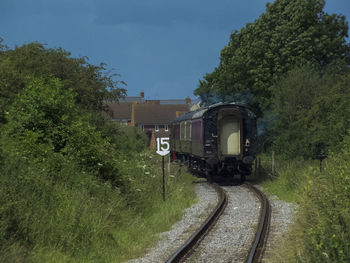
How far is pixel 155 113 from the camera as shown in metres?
80.3

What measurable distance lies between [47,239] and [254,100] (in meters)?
30.2

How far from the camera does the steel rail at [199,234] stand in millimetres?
8773

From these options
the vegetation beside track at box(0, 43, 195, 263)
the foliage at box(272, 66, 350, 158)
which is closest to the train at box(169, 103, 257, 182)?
the foliage at box(272, 66, 350, 158)

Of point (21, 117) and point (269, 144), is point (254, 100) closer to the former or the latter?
point (269, 144)

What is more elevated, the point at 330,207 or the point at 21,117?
the point at 21,117

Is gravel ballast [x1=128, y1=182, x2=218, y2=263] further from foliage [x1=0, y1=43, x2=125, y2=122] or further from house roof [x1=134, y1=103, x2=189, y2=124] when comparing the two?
house roof [x1=134, y1=103, x2=189, y2=124]

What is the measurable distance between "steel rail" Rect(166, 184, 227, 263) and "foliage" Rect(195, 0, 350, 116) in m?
20.4

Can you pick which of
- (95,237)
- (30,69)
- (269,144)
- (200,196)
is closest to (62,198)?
(95,237)

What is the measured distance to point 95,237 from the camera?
9438 mm

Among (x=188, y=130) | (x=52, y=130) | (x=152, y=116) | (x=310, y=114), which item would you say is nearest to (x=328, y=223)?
(x=52, y=130)

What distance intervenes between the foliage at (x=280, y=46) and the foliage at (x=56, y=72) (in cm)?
1418

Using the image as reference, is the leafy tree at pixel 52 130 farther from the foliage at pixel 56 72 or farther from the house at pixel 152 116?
the house at pixel 152 116

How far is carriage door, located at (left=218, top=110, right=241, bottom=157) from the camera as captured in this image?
2062cm

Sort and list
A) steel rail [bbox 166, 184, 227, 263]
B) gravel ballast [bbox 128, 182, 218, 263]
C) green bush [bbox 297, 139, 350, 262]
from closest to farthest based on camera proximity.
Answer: green bush [bbox 297, 139, 350, 262], steel rail [bbox 166, 184, 227, 263], gravel ballast [bbox 128, 182, 218, 263]
